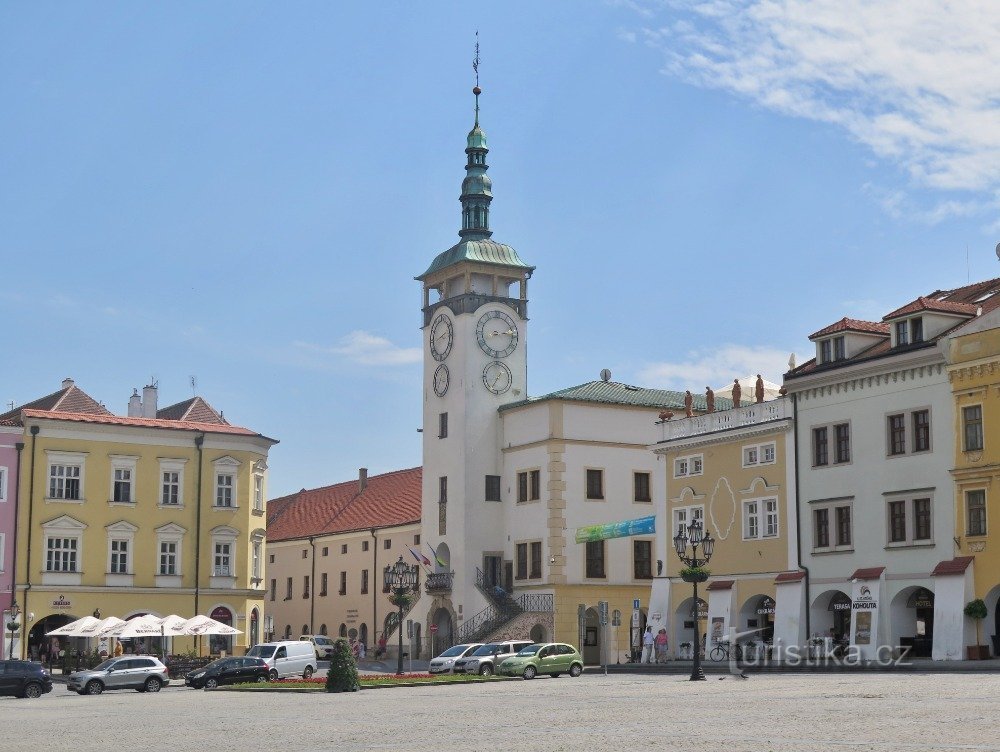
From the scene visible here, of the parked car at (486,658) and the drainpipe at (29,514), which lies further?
the drainpipe at (29,514)

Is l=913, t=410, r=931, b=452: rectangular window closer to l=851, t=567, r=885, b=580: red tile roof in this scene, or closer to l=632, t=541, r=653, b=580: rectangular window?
l=851, t=567, r=885, b=580: red tile roof

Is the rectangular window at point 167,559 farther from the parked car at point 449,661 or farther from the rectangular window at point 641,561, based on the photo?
the rectangular window at point 641,561

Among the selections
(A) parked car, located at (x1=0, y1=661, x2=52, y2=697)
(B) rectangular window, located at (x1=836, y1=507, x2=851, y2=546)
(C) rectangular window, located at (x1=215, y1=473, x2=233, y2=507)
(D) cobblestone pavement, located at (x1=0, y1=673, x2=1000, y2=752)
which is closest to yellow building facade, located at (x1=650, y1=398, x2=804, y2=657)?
(B) rectangular window, located at (x1=836, y1=507, x2=851, y2=546)

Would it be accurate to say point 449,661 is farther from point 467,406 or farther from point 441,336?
point 441,336

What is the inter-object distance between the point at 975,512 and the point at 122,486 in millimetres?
38138

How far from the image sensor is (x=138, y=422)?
69688mm

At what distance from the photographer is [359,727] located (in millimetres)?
27312

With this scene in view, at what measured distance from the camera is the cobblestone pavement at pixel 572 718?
22.2 meters

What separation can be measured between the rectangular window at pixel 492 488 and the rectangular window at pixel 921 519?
26.4m

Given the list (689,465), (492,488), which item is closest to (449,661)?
(689,465)

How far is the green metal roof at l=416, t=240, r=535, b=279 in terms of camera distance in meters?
74.0

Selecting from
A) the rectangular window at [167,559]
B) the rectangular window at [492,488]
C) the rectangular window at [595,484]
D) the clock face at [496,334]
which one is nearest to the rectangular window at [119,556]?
the rectangular window at [167,559]

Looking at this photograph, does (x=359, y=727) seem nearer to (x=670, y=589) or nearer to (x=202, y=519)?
(x=670, y=589)

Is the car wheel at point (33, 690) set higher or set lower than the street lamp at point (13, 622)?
lower
